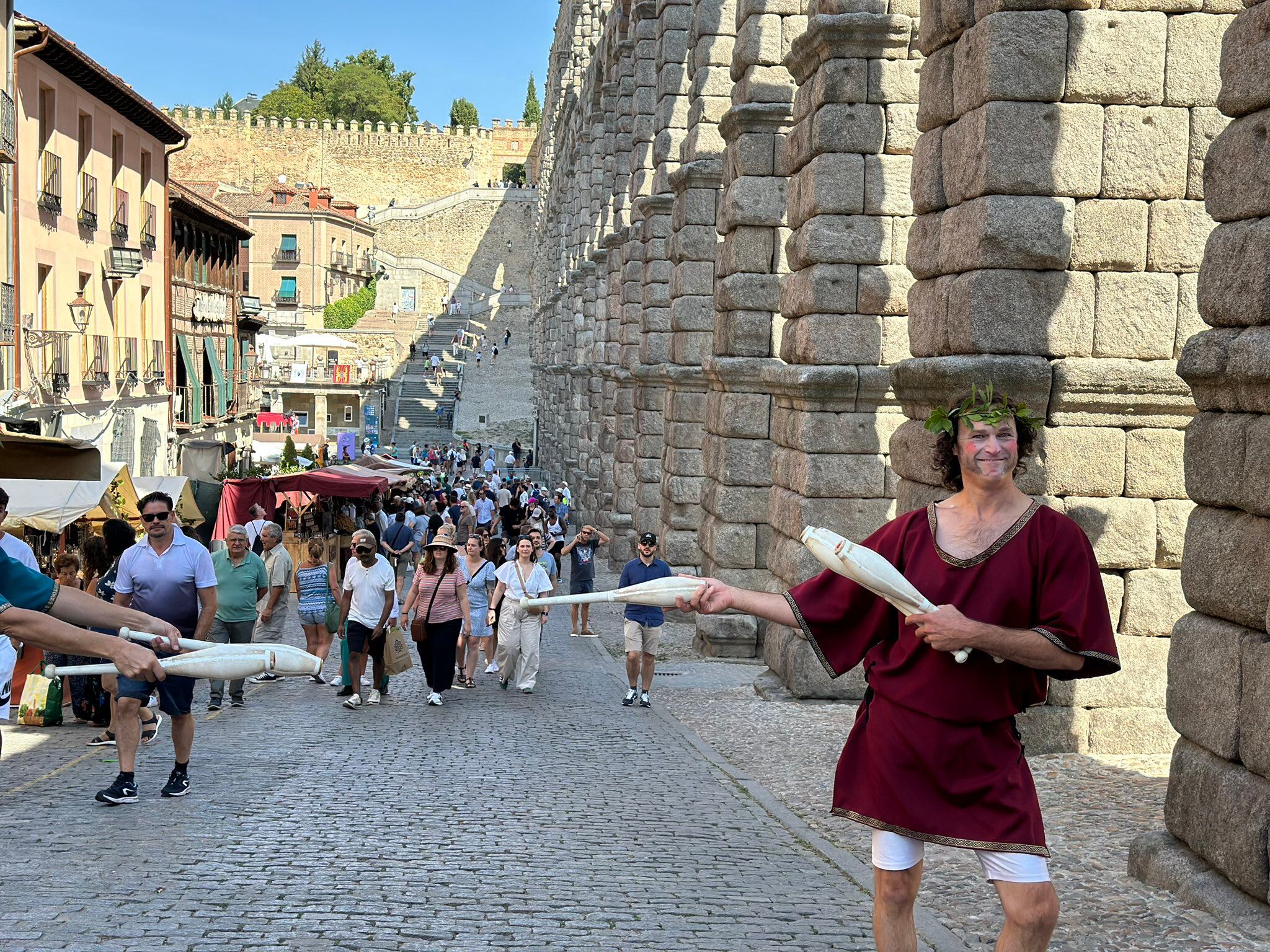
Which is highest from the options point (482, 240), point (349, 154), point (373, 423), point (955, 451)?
point (349, 154)

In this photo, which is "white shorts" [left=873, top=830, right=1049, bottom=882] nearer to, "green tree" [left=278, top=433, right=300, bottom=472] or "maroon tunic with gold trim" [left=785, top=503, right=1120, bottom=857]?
"maroon tunic with gold trim" [left=785, top=503, right=1120, bottom=857]

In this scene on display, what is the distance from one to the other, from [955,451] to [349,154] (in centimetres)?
10336

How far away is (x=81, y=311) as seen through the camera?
25.2 m

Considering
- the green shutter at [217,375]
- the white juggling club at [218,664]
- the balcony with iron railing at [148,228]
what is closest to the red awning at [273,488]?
the balcony with iron railing at [148,228]

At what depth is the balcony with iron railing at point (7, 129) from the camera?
776 inches

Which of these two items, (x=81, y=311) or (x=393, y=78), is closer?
(x=81, y=311)

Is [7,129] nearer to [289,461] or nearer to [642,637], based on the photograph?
[289,461]

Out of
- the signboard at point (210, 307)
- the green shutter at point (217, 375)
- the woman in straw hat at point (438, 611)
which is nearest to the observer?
the woman in straw hat at point (438, 611)

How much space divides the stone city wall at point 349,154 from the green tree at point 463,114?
7908 mm

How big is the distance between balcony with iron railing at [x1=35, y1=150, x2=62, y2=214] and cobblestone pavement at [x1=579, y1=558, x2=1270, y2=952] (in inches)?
615

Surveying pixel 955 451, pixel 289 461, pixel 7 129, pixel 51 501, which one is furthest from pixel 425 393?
pixel 955 451

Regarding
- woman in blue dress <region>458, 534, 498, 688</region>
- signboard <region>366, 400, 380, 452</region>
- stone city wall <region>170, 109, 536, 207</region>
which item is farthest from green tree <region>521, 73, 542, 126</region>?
woman in blue dress <region>458, 534, 498, 688</region>

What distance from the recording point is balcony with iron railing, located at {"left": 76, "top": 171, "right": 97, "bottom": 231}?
26.4 m

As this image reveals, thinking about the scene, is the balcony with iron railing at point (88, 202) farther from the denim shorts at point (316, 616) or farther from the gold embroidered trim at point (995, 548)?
the gold embroidered trim at point (995, 548)
